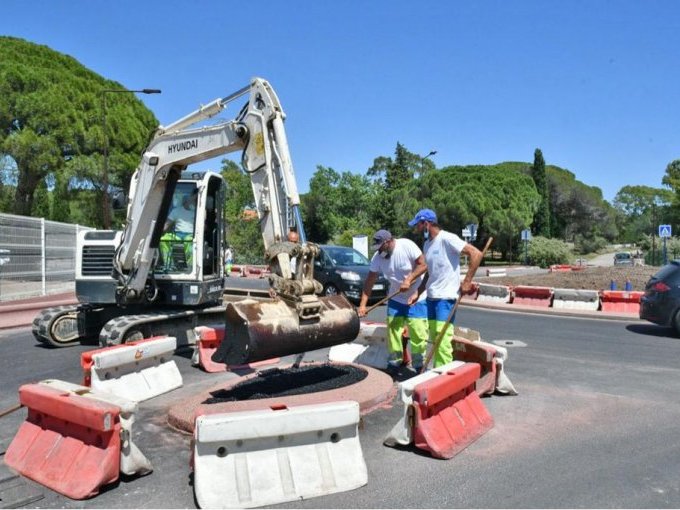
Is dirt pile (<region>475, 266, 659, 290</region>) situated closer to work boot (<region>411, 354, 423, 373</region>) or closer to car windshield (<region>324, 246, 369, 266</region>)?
car windshield (<region>324, 246, 369, 266</region>)

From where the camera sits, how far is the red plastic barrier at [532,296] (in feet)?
50.0

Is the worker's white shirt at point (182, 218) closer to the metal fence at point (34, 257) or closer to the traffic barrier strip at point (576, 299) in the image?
the metal fence at point (34, 257)

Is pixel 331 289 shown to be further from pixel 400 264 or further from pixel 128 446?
pixel 128 446

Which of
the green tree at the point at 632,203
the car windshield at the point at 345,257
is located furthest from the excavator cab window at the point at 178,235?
the green tree at the point at 632,203

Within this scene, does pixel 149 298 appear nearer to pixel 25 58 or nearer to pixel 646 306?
pixel 646 306

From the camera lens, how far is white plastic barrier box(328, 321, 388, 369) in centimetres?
760

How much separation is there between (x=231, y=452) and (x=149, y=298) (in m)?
5.93

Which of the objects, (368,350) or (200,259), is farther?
(200,259)

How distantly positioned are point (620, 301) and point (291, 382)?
1048 centimetres

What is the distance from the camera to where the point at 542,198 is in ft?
196

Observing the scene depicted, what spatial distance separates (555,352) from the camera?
29.2ft

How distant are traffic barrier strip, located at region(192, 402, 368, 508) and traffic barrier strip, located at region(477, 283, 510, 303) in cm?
1291

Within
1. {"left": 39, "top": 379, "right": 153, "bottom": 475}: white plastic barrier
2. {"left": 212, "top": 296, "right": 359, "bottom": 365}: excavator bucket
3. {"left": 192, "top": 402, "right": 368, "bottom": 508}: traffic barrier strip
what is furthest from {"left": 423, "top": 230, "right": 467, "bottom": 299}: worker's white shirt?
{"left": 39, "top": 379, "right": 153, "bottom": 475}: white plastic barrier

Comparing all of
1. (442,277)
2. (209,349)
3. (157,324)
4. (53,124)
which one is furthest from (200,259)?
(53,124)
